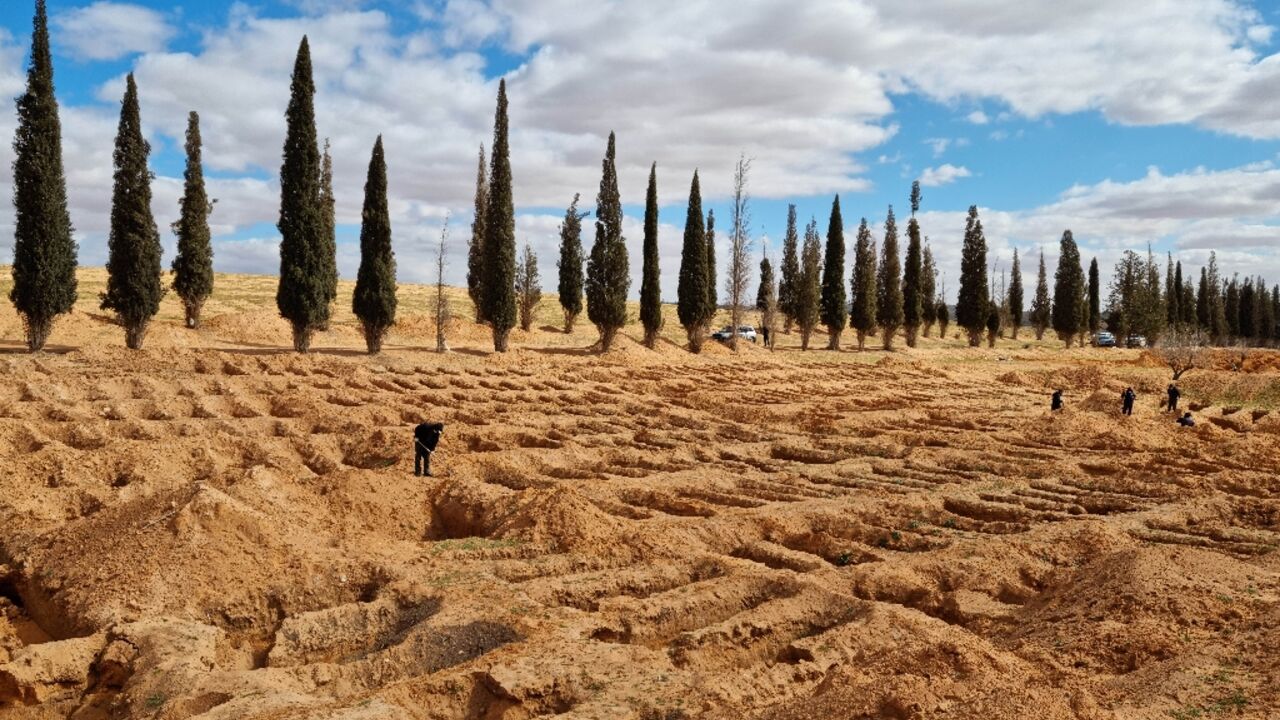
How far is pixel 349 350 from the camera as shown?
33844 mm

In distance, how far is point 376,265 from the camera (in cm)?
3278

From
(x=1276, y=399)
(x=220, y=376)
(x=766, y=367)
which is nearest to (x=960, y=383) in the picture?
(x=766, y=367)

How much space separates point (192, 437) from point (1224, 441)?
70.5ft

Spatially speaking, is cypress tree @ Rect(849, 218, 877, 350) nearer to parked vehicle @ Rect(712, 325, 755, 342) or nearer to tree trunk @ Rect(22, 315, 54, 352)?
parked vehicle @ Rect(712, 325, 755, 342)

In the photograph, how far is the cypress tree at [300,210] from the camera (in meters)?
30.7

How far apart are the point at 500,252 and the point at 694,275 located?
37.3 feet

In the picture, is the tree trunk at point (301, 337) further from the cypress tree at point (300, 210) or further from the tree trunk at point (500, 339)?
the tree trunk at point (500, 339)

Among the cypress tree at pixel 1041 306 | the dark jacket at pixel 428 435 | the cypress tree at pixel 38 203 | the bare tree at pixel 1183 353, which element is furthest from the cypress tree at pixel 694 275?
the cypress tree at pixel 1041 306

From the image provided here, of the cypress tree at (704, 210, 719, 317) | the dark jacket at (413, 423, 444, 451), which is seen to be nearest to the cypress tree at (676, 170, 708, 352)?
the cypress tree at (704, 210, 719, 317)

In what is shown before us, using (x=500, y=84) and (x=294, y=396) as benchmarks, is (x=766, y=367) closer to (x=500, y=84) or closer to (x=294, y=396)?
(x=500, y=84)

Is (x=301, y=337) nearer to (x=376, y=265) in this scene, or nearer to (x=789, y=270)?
(x=376, y=265)

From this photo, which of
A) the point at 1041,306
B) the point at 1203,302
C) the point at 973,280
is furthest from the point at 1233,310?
the point at 973,280

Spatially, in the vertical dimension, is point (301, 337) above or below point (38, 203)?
below

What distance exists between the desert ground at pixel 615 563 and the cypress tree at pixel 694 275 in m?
21.4
